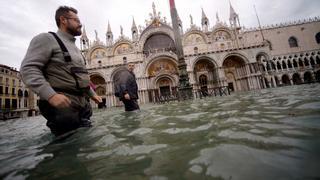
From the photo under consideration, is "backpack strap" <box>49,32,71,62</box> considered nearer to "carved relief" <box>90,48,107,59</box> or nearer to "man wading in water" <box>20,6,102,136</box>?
"man wading in water" <box>20,6,102,136</box>

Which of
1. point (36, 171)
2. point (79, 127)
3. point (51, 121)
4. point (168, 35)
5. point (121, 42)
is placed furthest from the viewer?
point (121, 42)

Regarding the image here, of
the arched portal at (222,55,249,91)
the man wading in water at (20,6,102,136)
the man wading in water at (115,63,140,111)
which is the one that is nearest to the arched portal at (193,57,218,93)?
the arched portal at (222,55,249,91)

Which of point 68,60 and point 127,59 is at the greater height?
point 127,59

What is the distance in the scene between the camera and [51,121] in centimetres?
237

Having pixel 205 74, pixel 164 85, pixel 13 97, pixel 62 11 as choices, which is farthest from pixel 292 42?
pixel 13 97

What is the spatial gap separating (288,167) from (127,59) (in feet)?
96.0

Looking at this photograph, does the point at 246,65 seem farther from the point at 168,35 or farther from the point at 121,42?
the point at 121,42

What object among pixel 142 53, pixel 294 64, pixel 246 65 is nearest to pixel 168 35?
pixel 142 53

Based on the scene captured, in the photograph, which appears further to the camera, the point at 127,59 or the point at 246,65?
the point at 127,59

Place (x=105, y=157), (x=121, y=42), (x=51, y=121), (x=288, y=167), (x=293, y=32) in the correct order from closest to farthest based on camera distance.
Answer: (x=288, y=167) → (x=105, y=157) → (x=51, y=121) → (x=121, y=42) → (x=293, y=32)

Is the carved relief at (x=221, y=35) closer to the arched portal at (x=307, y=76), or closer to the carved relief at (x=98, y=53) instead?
the arched portal at (x=307, y=76)

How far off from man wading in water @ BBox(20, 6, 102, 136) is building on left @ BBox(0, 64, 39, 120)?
33767mm

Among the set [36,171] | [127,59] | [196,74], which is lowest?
[36,171]

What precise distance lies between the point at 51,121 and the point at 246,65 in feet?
84.9
